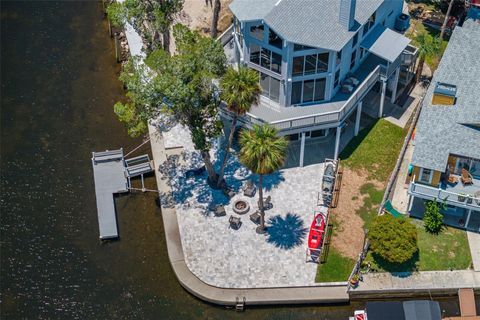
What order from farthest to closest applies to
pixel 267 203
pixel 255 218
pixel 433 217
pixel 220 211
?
1. pixel 267 203
2. pixel 220 211
3. pixel 255 218
4. pixel 433 217

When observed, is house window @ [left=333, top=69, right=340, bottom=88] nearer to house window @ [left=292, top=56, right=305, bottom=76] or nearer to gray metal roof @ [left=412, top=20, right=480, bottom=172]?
house window @ [left=292, top=56, right=305, bottom=76]

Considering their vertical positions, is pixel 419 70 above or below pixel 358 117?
above

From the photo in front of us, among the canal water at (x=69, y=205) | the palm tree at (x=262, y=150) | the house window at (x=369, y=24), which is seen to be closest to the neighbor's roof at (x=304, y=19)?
the house window at (x=369, y=24)

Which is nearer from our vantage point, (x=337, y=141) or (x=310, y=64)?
(x=310, y=64)

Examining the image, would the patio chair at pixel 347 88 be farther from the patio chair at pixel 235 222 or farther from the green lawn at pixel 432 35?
the patio chair at pixel 235 222

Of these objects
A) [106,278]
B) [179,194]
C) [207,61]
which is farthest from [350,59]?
[106,278]

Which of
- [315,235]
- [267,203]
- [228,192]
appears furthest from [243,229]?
[315,235]

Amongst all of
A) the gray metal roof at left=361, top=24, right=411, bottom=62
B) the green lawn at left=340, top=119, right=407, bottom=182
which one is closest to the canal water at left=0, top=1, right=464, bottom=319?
the green lawn at left=340, top=119, right=407, bottom=182

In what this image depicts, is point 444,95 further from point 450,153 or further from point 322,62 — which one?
point 322,62
